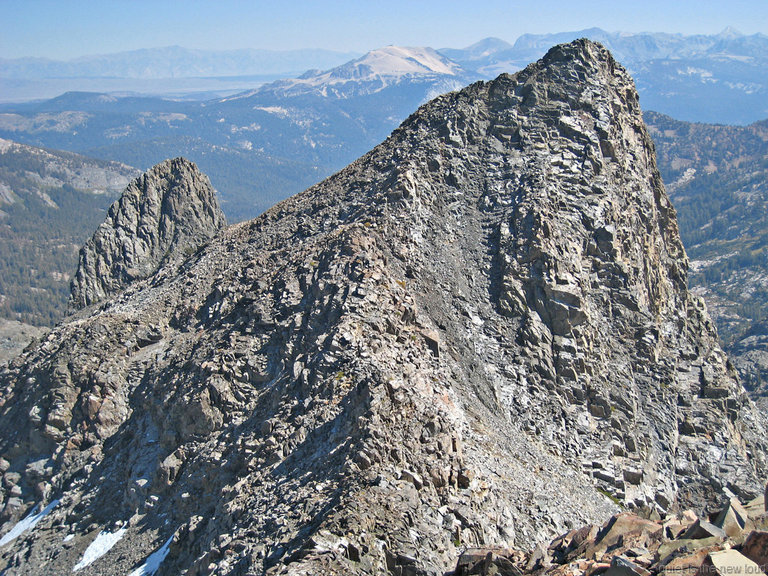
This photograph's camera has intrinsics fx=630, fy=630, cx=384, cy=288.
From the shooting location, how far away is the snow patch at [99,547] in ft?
168

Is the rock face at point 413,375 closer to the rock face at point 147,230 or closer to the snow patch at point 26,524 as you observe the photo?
the snow patch at point 26,524

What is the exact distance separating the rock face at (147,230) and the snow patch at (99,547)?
62517 mm

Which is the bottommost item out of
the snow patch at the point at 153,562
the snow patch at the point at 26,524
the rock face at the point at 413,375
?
the snow patch at the point at 26,524

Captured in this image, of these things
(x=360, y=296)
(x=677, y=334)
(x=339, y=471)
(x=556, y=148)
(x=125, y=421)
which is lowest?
(x=125, y=421)

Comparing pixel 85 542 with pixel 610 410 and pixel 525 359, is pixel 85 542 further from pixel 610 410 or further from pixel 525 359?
pixel 610 410

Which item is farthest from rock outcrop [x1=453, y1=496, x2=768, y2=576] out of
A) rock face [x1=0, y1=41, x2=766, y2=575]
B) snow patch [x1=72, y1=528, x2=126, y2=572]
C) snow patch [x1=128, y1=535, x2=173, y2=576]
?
snow patch [x1=72, y1=528, x2=126, y2=572]

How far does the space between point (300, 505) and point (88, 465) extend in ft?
119

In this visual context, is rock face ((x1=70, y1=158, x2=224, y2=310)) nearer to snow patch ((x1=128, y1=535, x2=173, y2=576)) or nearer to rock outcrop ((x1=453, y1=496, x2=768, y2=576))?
snow patch ((x1=128, y1=535, x2=173, y2=576))

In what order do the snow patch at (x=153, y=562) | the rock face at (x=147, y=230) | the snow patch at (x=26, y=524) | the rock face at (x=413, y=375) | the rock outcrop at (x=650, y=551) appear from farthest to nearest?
the rock face at (x=147, y=230), the snow patch at (x=26, y=524), the snow patch at (x=153, y=562), the rock face at (x=413, y=375), the rock outcrop at (x=650, y=551)

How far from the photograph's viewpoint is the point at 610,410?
204 feet

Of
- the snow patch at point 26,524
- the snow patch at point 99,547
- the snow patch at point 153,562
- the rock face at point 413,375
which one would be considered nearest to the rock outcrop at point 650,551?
the rock face at point 413,375

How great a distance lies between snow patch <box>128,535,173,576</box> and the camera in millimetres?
45781

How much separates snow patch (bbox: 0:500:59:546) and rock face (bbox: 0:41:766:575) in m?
0.54

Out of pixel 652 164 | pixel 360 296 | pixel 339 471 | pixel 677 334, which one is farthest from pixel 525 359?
pixel 652 164
